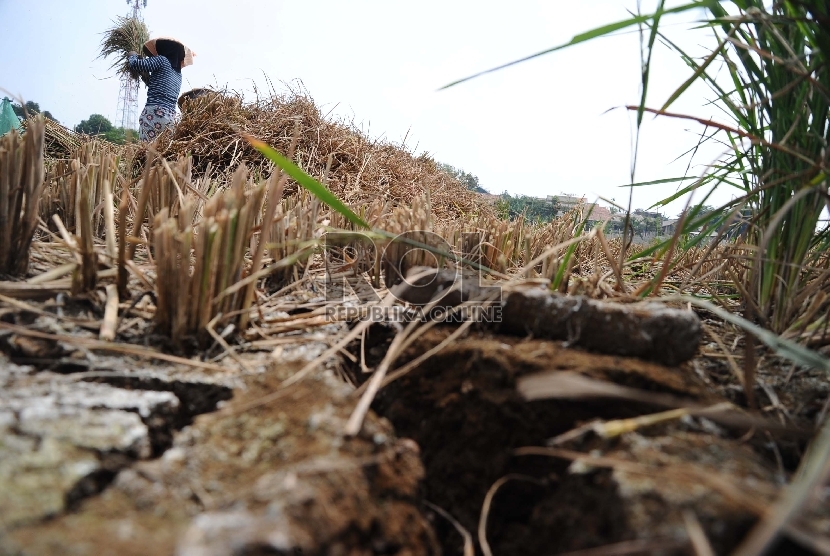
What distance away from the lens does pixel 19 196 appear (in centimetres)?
100

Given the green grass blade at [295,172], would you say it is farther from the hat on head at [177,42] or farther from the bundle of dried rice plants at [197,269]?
the hat on head at [177,42]

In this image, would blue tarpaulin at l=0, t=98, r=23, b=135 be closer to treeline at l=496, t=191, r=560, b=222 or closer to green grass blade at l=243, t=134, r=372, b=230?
treeline at l=496, t=191, r=560, b=222

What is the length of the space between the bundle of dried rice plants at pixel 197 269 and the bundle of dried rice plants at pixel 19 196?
36 centimetres

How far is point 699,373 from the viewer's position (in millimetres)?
849

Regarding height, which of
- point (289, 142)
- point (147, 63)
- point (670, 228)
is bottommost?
point (670, 228)

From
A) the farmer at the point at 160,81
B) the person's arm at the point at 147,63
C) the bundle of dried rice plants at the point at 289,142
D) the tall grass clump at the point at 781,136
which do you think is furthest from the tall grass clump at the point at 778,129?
the person's arm at the point at 147,63

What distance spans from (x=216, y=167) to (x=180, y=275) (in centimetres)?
339

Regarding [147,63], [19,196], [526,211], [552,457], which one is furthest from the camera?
[147,63]

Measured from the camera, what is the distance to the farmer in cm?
509

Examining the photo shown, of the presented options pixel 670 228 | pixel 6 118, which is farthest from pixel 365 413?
pixel 6 118

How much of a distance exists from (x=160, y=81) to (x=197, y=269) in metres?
5.48

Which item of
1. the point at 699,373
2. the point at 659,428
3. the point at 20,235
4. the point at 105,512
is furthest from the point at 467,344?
the point at 20,235

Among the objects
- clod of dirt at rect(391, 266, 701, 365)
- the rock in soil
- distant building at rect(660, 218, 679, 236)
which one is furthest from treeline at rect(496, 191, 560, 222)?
the rock in soil

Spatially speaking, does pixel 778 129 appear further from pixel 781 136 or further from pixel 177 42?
pixel 177 42
